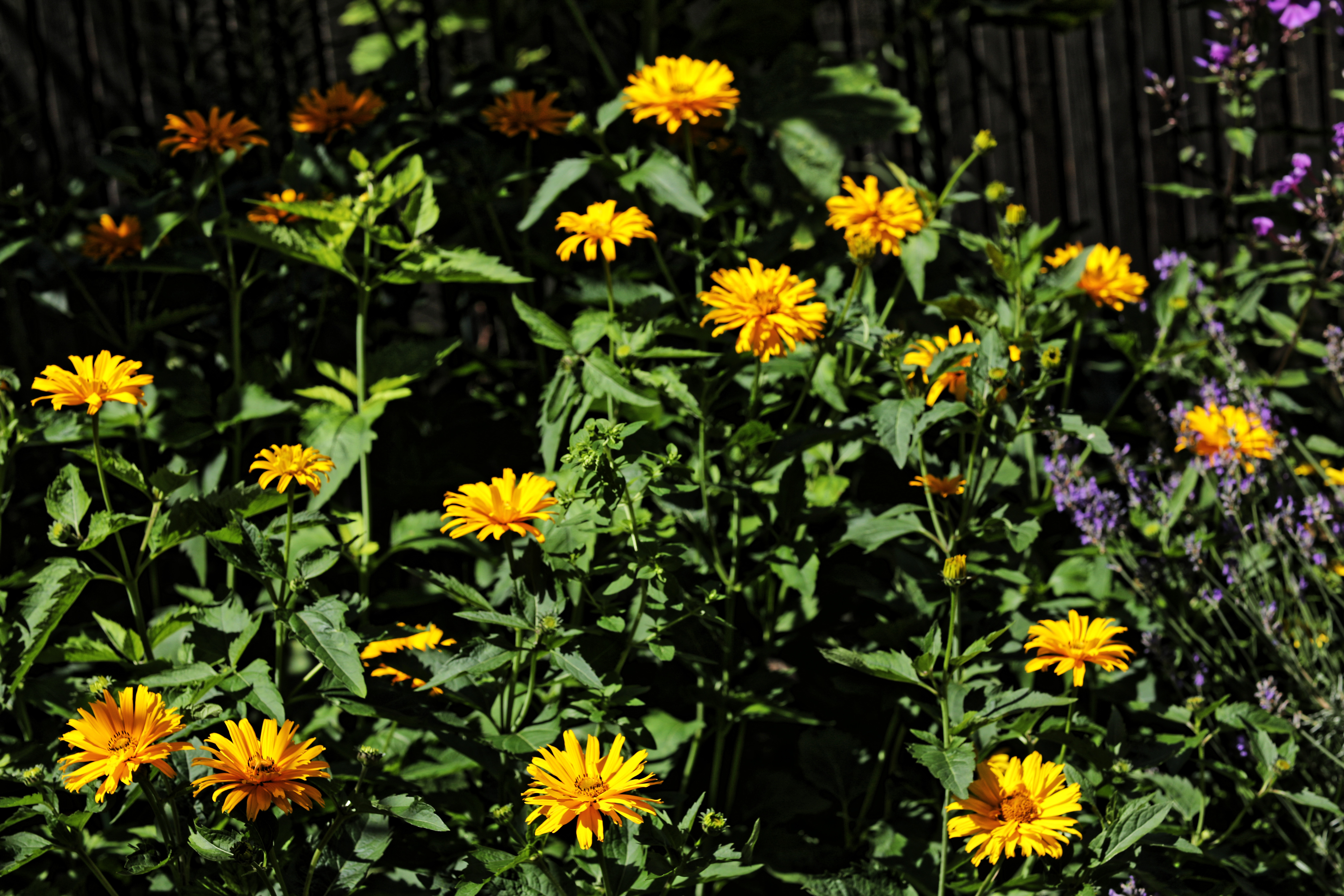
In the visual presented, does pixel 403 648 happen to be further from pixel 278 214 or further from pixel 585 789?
pixel 278 214

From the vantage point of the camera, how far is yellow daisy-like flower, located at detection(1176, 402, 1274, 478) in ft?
6.29

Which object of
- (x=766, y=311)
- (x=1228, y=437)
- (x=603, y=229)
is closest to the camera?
(x=766, y=311)

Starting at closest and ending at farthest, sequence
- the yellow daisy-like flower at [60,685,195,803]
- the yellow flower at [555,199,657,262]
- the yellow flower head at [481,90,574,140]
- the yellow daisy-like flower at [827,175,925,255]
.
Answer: the yellow daisy-like flower at [60,685,195,803] → the yellow flower at [555,199,657,262] → the yellow daisy-like flower at [827,175,925,255] → the yellow flower head at [481,90,574,140]

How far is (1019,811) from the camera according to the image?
1.32 metres

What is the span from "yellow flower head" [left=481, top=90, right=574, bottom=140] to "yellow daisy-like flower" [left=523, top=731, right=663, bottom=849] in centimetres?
137

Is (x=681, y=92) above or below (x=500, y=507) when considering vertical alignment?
above

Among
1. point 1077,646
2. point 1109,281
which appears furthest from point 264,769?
point 1109,281

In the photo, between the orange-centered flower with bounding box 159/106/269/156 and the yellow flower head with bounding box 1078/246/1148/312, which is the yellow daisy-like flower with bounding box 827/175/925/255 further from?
the orange-centered flower with bounding box 159/106/269/156

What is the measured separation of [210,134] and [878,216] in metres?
1.30

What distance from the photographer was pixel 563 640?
1.38 m

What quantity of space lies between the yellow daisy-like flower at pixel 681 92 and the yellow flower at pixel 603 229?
0.25m

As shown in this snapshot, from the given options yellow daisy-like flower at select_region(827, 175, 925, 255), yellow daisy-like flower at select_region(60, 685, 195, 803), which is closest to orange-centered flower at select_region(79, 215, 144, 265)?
yellow daisy-like flower at select_region(60, 685, 195, 803)

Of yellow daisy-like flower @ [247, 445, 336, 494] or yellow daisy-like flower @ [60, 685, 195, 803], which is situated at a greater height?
yellow daisy-like flower @ [247, 445, 336, 494]

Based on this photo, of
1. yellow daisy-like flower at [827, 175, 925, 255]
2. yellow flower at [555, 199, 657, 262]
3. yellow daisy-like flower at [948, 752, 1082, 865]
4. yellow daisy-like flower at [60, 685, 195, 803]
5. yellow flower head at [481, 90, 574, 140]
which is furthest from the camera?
yellow flower head at [481, 90, 574, 140]
